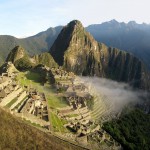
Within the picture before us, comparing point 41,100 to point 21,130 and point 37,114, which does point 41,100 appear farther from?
point 21,130

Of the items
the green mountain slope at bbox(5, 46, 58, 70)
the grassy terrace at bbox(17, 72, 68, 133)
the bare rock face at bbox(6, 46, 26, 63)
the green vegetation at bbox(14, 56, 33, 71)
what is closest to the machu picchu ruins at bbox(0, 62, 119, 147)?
the grassy terrace at bbox(17, 72, 68, 133)

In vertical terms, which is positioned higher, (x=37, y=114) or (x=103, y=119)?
(x=37, y=114)

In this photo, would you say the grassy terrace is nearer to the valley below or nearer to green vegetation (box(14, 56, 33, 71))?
the valley below

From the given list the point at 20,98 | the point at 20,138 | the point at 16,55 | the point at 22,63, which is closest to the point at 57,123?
the point at 20,98

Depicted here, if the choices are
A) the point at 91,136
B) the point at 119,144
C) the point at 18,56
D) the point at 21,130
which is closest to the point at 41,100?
the point at 91,136

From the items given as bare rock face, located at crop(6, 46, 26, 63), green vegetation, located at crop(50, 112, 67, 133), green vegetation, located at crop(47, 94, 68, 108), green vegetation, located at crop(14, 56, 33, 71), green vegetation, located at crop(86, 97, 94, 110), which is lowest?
green vegetation, located at crop(86, 97, 94, 110)

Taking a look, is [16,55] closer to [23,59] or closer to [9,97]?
[23,59]
